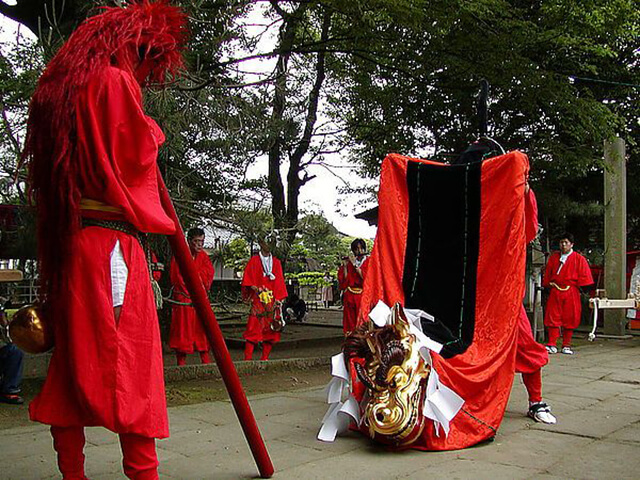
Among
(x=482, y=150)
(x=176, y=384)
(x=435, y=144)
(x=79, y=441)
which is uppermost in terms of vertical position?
(x=435, y=144)

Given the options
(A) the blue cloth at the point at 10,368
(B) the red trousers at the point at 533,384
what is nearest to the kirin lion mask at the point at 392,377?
(B) the red trousers at the point at 533,384

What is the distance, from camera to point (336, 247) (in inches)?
303

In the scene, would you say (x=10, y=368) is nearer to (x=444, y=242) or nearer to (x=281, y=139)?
(x=444, y=242)

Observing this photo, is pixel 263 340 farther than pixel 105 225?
Yes

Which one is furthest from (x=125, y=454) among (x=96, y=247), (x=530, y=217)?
(x=530, y=217)

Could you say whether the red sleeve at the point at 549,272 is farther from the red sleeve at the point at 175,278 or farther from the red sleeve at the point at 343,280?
the red sleeve at the point at 175,278

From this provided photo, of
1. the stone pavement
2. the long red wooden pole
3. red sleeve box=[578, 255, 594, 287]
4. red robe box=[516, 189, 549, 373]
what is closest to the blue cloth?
the stone pavement

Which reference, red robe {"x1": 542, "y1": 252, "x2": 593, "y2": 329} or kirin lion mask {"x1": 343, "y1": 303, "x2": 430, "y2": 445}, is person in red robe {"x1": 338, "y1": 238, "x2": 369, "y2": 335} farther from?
kirin lion mask {"x1": 343, "y1": 303, "x2": 430, "y2": 445}

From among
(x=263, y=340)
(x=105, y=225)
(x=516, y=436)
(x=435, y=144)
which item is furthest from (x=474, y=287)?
(x=435, y=144)

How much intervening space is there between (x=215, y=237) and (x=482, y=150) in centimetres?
336

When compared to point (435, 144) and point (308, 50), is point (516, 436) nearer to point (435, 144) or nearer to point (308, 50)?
point (308, 50)

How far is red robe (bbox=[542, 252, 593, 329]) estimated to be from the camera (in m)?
10.1

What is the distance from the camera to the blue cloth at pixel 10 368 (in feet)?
17.7

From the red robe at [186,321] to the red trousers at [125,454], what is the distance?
5.25 metres
